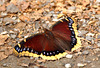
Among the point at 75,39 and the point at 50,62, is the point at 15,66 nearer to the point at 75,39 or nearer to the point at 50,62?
the point at 50,62

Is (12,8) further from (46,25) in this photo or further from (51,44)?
(51,44)

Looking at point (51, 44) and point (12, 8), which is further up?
point (12, 8)

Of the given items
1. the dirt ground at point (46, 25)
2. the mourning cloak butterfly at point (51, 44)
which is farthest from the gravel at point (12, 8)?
the mourning cloak butterfly at point (51, 44)

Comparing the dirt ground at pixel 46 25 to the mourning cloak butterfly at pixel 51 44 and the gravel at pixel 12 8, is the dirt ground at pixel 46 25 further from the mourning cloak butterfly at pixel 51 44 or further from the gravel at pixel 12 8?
the mourning cloak butterfly at pixel 51 44

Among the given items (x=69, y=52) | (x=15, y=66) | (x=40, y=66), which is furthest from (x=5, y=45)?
(x=69, y=52)

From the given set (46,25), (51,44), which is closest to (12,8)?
(46,25)

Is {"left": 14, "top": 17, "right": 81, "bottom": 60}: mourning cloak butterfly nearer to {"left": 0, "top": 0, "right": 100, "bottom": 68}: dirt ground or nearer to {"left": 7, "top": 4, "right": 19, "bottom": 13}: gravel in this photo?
{"left": 0, "top": 0, "right": 100, "bottom": 68}: dirt ground
